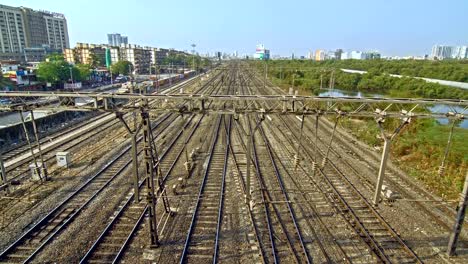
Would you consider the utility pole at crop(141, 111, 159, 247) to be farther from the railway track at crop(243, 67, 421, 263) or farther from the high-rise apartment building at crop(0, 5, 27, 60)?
the high-rise apartment building at crop(0, 5, 27, 60)

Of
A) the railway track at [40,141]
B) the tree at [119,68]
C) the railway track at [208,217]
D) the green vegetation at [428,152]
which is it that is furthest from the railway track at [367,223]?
the tree at [119,68]

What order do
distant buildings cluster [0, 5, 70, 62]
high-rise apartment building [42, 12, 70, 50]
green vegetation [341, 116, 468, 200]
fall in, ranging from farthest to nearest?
high-rise apartment building [42, 12, 70, 50], distant buildings cluster [0, 5, 70, 62], green vegetation [341, 116, 468, 200]

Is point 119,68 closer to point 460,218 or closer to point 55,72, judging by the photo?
point 55,72

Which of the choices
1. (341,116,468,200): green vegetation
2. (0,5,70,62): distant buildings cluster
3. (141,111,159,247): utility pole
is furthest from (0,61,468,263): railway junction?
(0,5,70,62): distant buildings cluster

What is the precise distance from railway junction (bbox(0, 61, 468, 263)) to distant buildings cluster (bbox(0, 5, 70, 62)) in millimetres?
94841

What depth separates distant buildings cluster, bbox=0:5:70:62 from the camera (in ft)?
300

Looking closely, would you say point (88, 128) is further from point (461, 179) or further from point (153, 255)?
point (461, 179)

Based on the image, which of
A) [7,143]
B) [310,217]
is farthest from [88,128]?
[310,217]

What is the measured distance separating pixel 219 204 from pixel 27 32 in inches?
4768

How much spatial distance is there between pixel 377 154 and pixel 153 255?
15.7m

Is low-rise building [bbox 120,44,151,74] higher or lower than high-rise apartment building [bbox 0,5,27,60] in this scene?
lower

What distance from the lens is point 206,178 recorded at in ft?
48.7

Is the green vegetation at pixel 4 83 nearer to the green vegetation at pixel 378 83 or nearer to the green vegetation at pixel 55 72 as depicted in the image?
the green vegetation at pixel 55 72

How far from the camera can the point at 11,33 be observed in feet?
310
